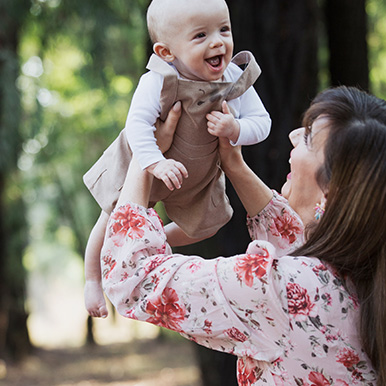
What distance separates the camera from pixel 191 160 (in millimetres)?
2027

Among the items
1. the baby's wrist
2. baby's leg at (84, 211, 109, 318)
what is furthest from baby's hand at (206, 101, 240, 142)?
baby's leg at (84, 211, 109, 318)

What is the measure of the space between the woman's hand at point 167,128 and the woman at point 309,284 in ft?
1.00

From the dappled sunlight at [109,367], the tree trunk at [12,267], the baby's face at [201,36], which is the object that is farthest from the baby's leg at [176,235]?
the dappled sunlight at [109,367]

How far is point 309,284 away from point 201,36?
2.54 ft

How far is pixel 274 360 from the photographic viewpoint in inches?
64.5

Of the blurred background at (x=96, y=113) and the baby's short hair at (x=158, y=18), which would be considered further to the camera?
the blurred background at (x=96, y=113)

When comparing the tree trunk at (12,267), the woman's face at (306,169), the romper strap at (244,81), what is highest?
the romper strap at (244,81)

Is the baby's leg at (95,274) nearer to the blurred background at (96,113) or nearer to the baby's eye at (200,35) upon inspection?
the baby's eye at (200,35)

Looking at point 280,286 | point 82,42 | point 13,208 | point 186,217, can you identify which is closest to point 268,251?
point 280,286

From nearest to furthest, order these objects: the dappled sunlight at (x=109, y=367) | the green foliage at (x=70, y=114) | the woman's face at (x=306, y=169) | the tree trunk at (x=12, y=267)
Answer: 1. the woman's face at (x=306, y=169)
2. the green foliage at (x=70, y=114)
3. the tree trunk at (x=12, y=267)
4. the dappled sunlight at (x=109, y=367)

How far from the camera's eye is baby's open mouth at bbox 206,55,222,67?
6.25 ft

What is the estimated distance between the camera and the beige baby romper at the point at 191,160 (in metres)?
1.92

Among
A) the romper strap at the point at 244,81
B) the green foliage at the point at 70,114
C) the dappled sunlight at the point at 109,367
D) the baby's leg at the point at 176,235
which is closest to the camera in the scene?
the romper strap at the point at 244,81

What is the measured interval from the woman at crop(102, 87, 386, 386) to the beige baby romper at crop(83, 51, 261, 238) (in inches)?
13.5
